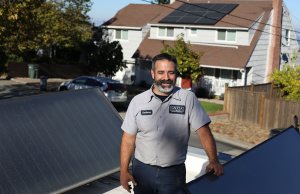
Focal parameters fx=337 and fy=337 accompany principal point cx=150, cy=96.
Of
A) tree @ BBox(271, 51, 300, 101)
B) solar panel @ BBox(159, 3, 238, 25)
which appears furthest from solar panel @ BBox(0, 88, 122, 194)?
solar panel @ BBox(159, 3, 238, 25)

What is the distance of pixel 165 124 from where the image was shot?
3168 millimetres

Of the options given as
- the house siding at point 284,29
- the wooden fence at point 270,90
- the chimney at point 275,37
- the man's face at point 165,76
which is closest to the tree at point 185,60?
the wooden fence at point 270,90

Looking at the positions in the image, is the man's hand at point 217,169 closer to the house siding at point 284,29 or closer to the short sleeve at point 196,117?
the short sleeve at point 196,117

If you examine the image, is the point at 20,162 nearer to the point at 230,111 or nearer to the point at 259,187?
the point at 259,187

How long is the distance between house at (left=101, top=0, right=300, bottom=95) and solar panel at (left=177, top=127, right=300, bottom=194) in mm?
21431

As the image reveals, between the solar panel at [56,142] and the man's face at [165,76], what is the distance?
1.80 meters

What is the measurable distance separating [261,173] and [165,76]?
4.06 ft

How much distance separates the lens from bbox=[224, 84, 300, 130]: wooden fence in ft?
49.8

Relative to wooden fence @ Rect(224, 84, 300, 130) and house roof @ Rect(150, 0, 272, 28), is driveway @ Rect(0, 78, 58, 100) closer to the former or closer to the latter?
house roof @ Rect(150, 0, 272, 28)

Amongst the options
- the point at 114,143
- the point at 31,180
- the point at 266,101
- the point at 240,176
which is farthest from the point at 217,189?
the point at 266,101

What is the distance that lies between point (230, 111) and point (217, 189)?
15839 mm

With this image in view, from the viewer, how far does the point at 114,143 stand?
197 inches

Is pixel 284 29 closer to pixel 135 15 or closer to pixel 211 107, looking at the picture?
pixel 211 107

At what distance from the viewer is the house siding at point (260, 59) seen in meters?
26.3
